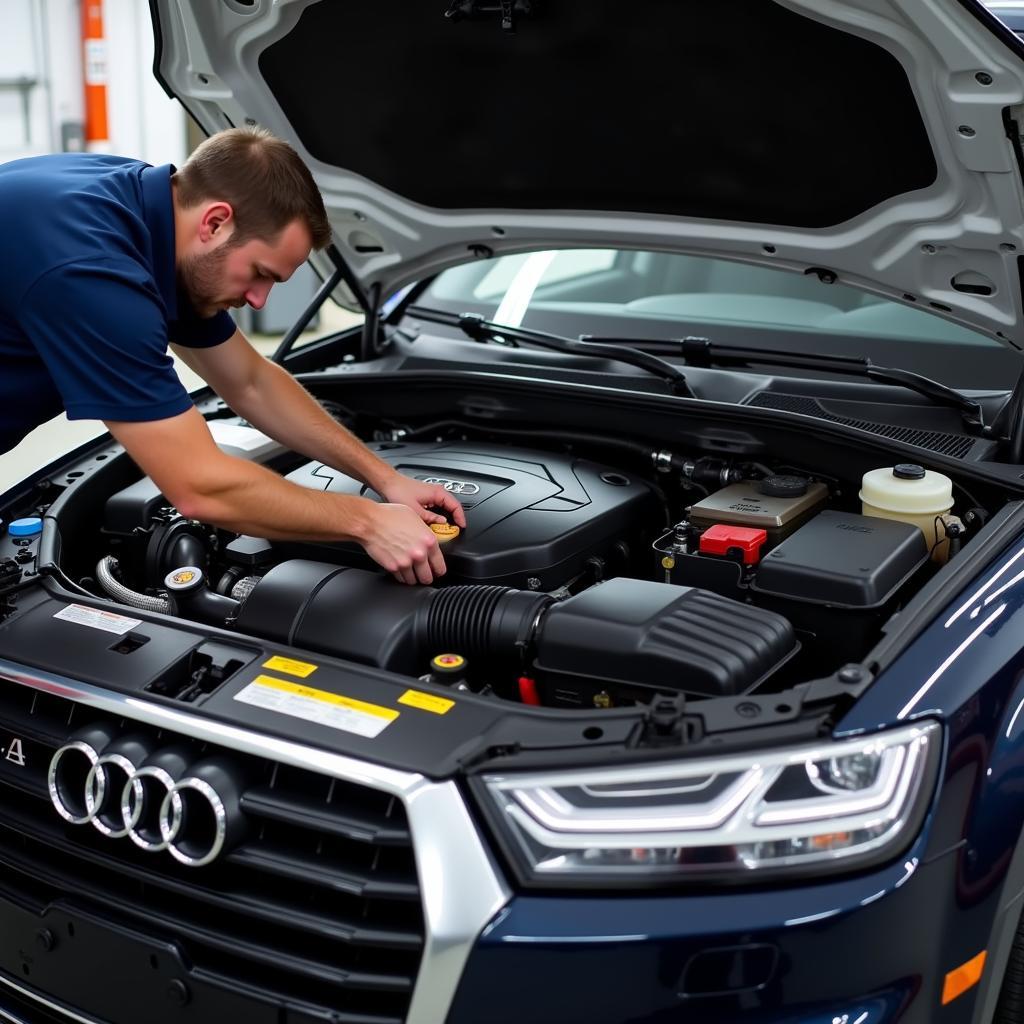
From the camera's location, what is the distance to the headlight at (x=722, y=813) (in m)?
1.28

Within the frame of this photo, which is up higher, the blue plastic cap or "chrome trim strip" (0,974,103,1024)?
the blue plastic cap

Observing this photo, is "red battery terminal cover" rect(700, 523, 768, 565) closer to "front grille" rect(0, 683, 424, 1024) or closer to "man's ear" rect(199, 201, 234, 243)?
"front grille" rect(0, 683, 424, 1024)

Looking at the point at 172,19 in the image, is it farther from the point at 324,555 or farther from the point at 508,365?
the point at 324,555

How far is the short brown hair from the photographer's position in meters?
1.86

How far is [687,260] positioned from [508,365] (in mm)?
520

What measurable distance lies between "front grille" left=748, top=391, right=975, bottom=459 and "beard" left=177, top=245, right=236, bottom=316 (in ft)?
3.04

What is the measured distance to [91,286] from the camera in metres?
1.73

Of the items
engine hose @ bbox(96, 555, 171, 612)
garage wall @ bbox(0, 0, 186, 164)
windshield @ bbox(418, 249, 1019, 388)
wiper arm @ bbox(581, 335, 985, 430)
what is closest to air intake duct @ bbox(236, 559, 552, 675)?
engine hose @ bbox(96, 555, 171, 612)

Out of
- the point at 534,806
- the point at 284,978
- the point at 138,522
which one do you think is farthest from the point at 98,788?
the point at 138,522

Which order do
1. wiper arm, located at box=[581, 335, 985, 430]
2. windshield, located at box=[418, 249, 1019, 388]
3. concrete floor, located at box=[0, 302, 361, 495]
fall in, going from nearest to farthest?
1. wiper arm, located at box=[581, 335, 985, 430]
2. windshield, located at box=[418, 249, 1019, 388]
3. concrete floor, located at box=[0, 302, 361, 495]

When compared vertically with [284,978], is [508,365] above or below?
above

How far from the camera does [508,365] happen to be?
251cm

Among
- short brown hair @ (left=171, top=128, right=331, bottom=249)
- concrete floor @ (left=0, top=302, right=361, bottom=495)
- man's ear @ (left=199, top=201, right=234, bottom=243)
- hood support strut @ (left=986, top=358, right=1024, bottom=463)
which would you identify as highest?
short brown hair @ (left=171, top=128, right=331, bottom=249)

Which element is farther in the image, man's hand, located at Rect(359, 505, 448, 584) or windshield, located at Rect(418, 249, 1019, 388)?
windshield, located at Rect(418, 249, 1019, 388)
